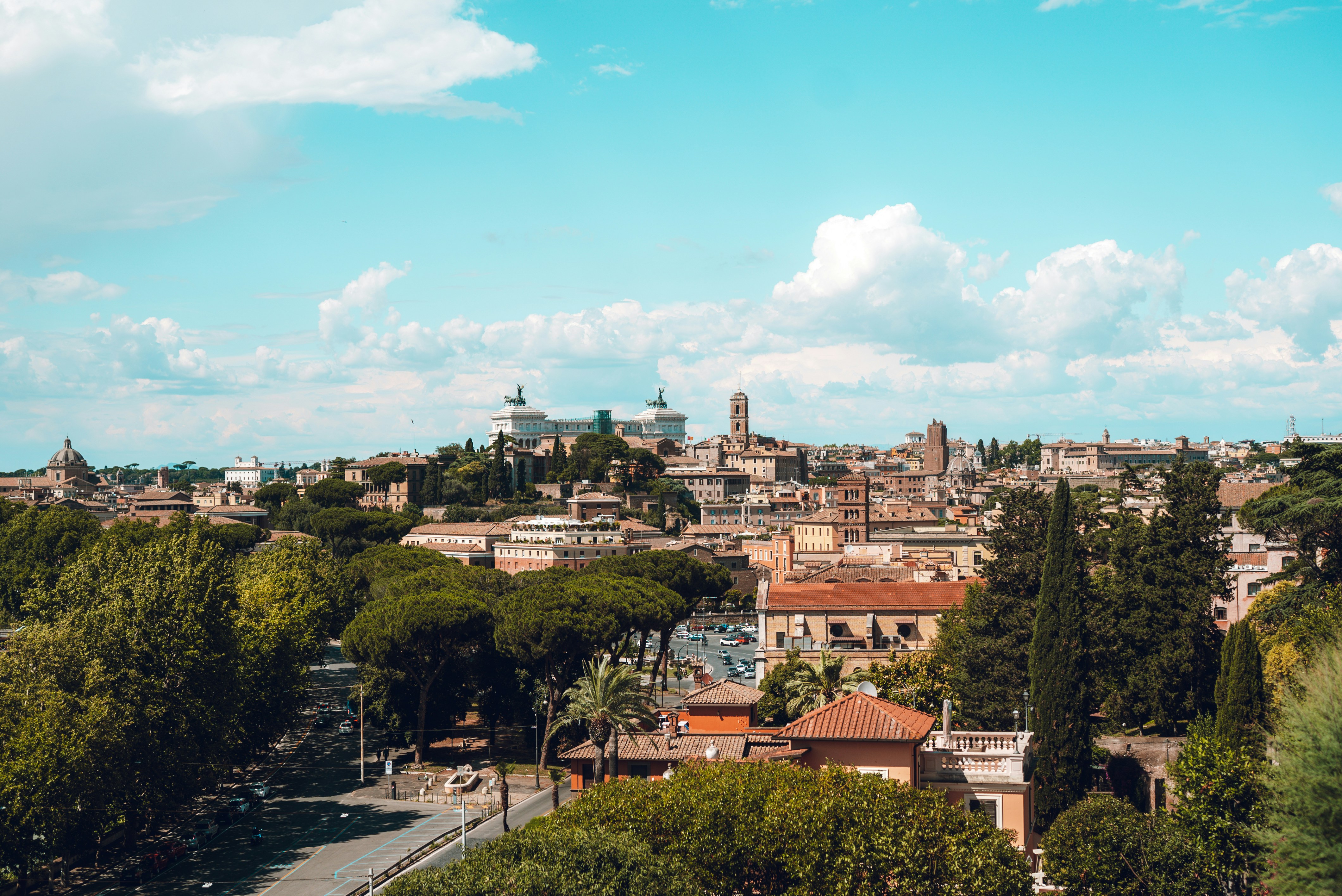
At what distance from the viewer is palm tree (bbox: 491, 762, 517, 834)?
3541 cm

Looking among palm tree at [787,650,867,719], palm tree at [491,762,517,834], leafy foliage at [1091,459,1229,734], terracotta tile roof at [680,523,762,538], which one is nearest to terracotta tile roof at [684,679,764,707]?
palm tree at [787,650,867,719]

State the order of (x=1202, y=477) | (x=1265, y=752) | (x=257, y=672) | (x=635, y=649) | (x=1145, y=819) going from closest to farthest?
(x=1145, y=819) → (x=1265, y=752) → (x=1202, y=477) → (x=257, y=672) → (x=635, y=649)

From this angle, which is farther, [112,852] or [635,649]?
[635,649]

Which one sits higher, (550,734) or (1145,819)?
(1145,819)

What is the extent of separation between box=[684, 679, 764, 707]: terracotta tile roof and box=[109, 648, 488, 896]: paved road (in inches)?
412

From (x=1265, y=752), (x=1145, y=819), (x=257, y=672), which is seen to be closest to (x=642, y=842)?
(x=1145, y=819)

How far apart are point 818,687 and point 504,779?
10766mm

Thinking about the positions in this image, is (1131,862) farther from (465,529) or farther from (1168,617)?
(465,529)

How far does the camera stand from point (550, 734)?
1729 inches

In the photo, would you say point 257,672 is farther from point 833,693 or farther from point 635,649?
point 635,649

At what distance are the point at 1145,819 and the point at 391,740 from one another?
3911 cm

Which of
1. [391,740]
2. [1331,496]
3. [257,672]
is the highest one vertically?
[1331,496]

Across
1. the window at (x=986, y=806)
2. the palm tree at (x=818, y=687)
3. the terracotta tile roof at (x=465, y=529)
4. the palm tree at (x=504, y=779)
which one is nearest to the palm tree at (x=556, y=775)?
the palm tree at (x=504, y=779)

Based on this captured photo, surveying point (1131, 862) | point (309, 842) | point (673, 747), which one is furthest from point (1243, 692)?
point (309, 842)
